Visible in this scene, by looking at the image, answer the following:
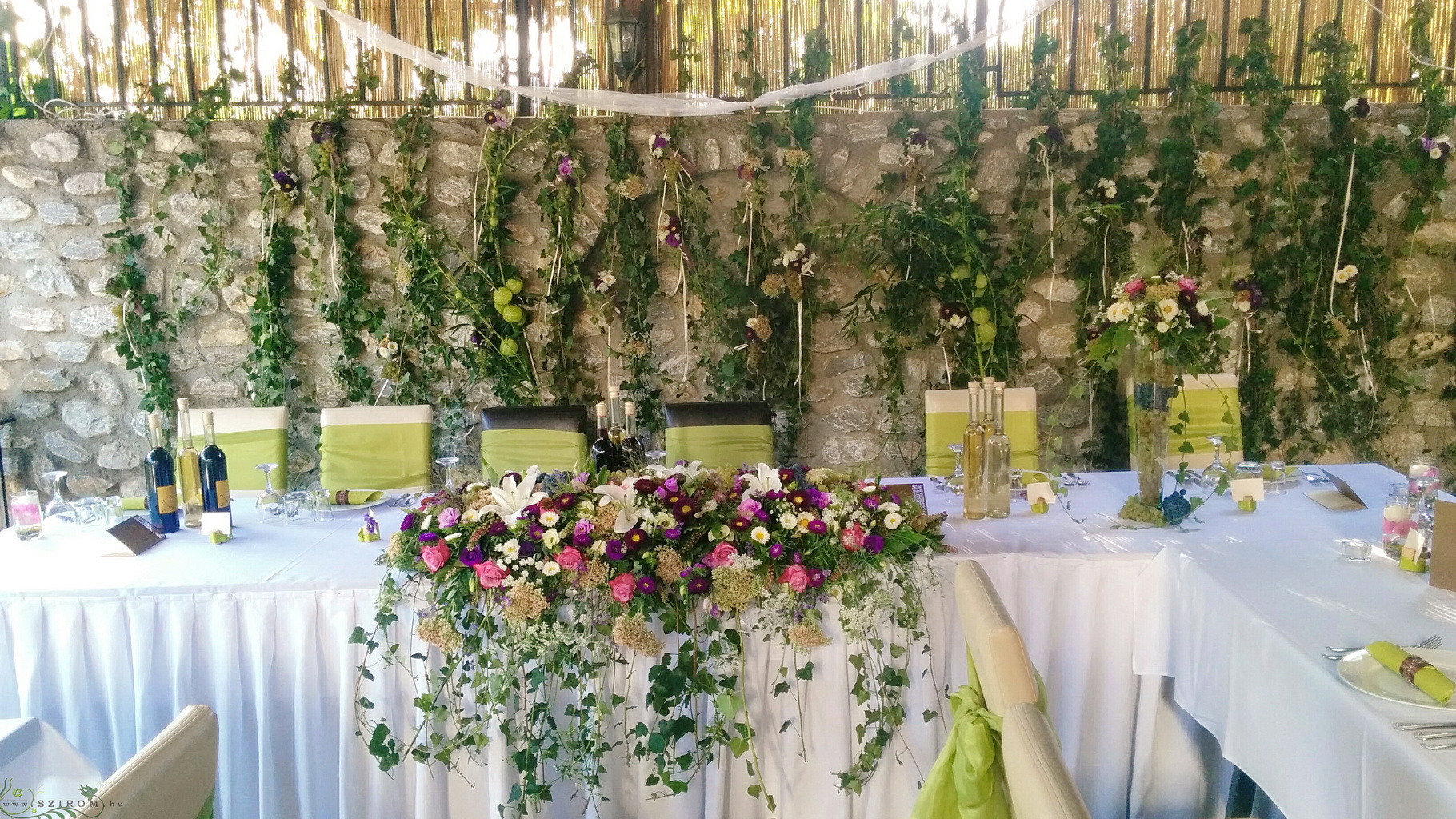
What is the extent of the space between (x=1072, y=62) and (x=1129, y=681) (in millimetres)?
2788

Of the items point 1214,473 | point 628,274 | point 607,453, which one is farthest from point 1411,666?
point 628,274

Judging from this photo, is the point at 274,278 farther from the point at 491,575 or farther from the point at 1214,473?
the point at 1214,473

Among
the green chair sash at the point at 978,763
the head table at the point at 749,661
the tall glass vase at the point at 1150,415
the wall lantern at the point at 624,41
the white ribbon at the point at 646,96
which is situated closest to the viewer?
the green chair sash at the point at 978,763

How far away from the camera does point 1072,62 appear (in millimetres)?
3865

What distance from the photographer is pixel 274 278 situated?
377cm

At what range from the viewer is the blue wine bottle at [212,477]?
222 centimetres

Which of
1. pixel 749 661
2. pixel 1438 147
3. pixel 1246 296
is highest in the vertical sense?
pixel 1438 147

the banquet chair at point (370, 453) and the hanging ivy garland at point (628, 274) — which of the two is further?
the hanging ivy garland at point (628, 274)

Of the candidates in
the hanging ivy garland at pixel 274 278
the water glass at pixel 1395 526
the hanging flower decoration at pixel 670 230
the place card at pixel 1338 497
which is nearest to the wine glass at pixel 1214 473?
the place card at pixel 1338 497

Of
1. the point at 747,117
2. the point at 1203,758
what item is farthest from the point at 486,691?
the point at 747,117

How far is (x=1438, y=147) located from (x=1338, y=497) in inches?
88.3

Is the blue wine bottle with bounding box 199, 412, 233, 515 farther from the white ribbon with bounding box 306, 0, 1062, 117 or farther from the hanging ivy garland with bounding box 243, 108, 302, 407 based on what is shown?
the hanging ivy garland with bounding box 243, 108, 302, 407

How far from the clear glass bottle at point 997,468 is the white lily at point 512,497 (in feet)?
3.34

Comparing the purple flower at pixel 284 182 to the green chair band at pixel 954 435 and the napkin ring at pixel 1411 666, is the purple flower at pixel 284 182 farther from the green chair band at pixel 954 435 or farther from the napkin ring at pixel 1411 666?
the napkin ring at pixel 1411 666
